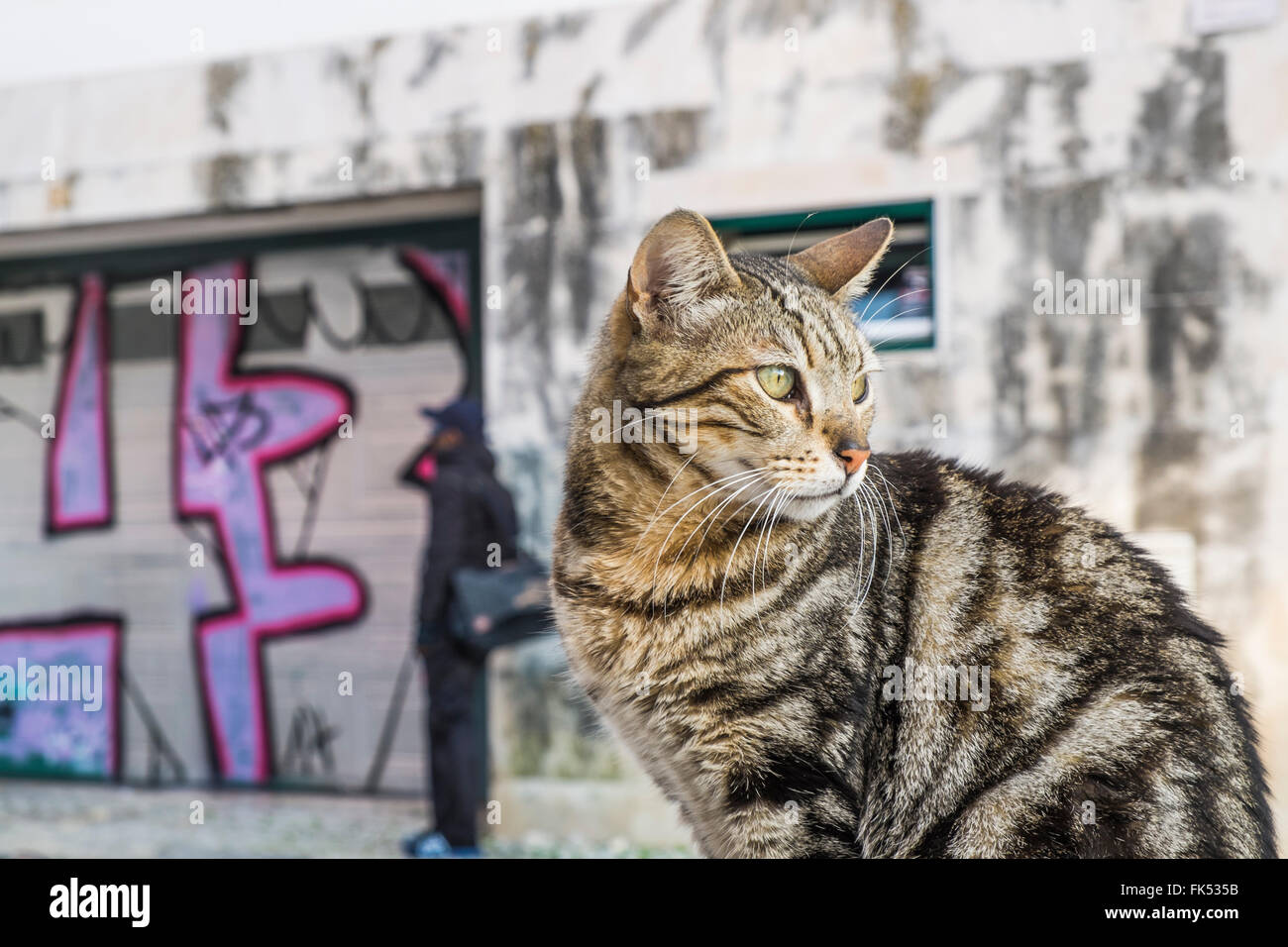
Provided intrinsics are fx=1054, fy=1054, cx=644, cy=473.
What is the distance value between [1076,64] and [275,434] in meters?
5.67

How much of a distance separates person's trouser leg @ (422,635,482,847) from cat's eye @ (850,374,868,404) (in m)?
3.94

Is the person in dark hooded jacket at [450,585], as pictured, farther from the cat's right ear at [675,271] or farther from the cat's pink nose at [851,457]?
the cat's pink nose at [851,457]

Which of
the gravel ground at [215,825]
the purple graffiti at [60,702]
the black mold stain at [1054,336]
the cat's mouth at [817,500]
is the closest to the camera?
the cat's mouth at [817,500]

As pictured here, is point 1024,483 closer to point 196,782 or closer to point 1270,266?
point 1270,266

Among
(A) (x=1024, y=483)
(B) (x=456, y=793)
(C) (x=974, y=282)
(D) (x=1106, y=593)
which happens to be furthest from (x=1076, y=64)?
(B) (x=456, y=793)

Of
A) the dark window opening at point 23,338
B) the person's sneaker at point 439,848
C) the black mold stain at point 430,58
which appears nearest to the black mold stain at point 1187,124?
the black mold stain at point 430,58

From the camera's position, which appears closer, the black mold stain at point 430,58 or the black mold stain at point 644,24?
the black mold stain at point 644,24

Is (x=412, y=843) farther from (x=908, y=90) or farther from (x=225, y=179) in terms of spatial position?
(x=908, y=90)

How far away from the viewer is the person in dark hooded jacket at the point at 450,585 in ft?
17.8

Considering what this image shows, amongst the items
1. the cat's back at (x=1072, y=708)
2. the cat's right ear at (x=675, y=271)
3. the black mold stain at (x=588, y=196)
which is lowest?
the cat's back at (x=1072, y=708)

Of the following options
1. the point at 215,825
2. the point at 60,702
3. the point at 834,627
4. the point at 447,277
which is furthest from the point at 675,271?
the point at 60,702

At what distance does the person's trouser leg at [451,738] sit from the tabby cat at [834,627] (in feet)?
12.2

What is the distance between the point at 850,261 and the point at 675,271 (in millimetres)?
417

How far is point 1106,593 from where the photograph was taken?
183 cm
